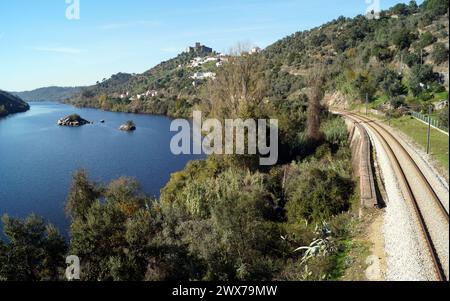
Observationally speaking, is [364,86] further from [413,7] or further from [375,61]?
[413,7]

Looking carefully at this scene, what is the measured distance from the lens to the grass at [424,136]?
Answer: 21908 mm

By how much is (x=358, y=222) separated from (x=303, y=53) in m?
87.8

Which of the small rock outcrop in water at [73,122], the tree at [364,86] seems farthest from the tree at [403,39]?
the small rock outcrop in water at [73,122]

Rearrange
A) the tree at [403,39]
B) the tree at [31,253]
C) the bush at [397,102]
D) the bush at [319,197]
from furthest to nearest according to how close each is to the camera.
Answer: the tree at [403,39]
the bush at [397,102]
the bush at [319,197]
the tree at [31,253]

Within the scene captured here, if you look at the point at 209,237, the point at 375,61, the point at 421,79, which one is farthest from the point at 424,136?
the point at 375,61

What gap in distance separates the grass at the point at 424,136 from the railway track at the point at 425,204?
1320 millimetres

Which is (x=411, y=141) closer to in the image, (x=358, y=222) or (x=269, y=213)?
(x=269, y=213)

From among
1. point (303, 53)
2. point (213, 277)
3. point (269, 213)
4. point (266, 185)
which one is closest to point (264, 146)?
point (266, 185)

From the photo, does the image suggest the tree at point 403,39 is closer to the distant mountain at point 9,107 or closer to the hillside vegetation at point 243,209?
the hillside vegetation at point 243,209

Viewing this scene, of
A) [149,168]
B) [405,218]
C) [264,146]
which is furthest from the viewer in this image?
[149,168]

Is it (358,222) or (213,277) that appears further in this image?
(358,222)

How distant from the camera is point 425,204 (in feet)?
51.3

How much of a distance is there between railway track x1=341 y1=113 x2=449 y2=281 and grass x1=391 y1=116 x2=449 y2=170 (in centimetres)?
132
